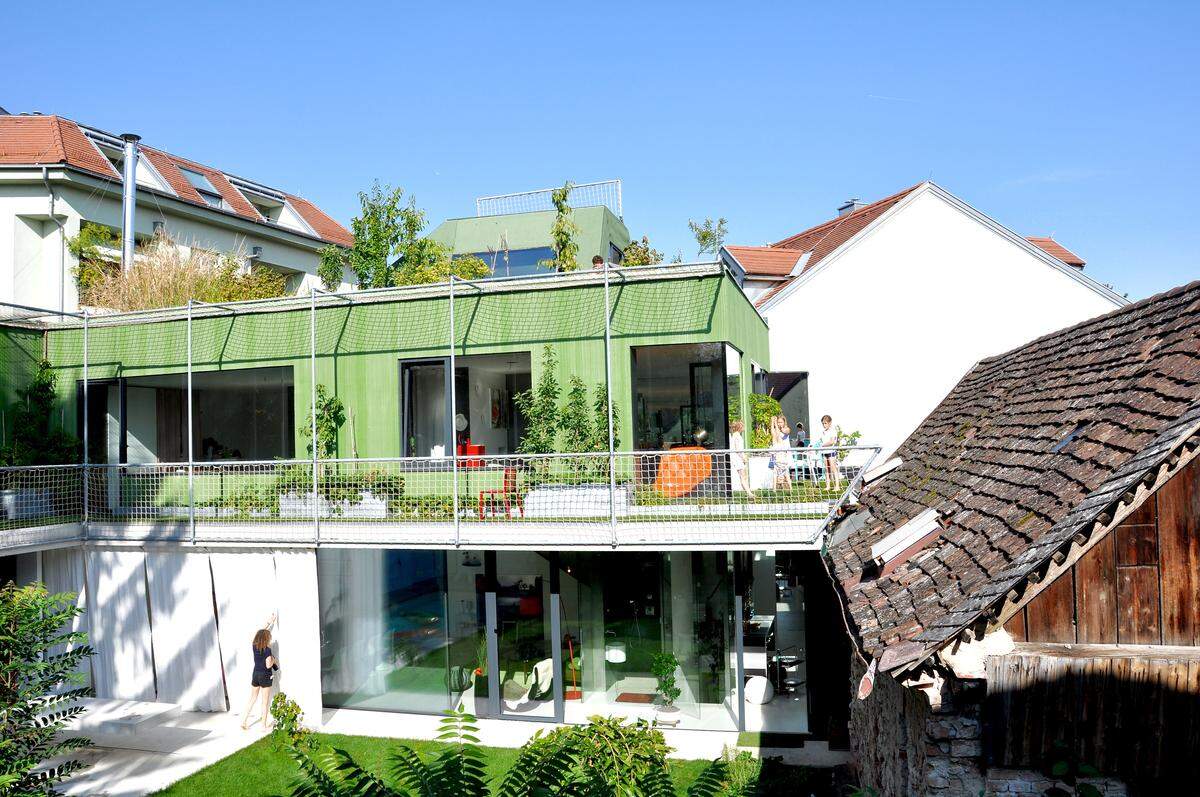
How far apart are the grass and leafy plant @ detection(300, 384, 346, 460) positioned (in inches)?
183

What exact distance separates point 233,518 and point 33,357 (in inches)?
246

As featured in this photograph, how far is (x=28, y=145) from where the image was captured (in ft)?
77.6

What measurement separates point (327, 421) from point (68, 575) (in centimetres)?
499

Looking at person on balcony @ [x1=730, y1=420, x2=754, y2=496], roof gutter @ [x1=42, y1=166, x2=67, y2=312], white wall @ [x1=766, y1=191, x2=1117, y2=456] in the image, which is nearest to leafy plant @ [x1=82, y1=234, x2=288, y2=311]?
roof gutter @ [x1=42, y1=166, x2=67, y2=312]

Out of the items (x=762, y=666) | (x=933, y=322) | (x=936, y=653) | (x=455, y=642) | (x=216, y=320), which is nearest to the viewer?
(x=936, y=653)

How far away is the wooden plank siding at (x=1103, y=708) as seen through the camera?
15.6 feet

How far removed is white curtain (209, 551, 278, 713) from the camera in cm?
1373

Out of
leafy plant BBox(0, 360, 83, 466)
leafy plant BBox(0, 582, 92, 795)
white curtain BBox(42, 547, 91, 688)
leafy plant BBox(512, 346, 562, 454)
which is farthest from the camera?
leafy plant BBox(0, 360, 83, 466)

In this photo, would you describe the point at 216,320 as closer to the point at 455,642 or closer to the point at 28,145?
the point at 455,642

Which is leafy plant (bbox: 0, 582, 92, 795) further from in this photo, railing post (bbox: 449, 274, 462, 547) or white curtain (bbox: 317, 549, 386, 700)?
white curtain (bbox: 317, 549, 386, 700)

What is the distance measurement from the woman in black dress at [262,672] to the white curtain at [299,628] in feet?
1.05

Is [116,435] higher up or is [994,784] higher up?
[116,435]

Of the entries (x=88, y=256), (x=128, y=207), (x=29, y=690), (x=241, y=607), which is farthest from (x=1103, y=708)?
(x=88, y=256)

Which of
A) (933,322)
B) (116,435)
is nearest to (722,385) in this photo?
(933,322)
